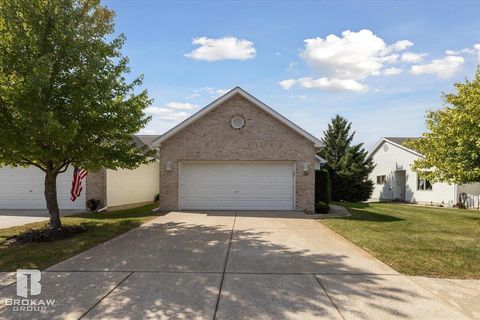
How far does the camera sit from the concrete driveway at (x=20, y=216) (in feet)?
41.6

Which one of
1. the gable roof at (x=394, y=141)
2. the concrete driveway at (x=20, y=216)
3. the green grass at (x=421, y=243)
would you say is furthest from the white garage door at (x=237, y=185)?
the gable roof at (x=394, y=141)

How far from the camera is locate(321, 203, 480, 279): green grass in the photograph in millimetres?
6945

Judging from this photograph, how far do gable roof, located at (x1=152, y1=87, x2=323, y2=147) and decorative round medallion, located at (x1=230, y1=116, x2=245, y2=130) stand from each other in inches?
38.1

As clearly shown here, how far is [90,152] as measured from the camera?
32.8ft

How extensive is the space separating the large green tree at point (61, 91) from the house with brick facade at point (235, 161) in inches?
211

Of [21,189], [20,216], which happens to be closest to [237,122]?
[20,216]

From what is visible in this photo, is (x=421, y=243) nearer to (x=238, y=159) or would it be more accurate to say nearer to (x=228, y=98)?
(x=238, y=159)

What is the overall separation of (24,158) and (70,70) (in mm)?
2980

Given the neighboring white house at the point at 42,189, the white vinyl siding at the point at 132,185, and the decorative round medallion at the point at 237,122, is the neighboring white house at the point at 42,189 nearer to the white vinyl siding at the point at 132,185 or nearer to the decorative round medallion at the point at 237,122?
the white vinyl siding at the point at 132,185

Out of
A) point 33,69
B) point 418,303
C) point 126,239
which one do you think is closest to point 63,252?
point 126,239

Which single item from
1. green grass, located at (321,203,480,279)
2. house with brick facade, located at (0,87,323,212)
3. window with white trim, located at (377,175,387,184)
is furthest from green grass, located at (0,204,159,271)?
window with white trim, located at (377,175,387,184)

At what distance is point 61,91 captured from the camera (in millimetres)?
9430

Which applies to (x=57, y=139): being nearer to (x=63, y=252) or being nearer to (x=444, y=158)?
(x=63, y=252)

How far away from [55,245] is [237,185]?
9.02 m
